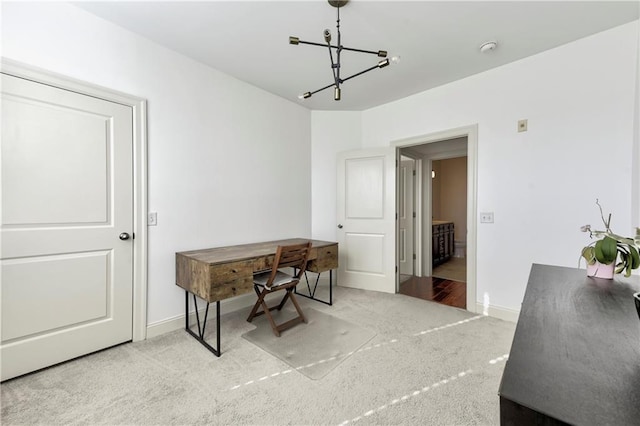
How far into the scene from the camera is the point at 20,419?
1468mm

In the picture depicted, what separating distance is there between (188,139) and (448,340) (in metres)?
2.99

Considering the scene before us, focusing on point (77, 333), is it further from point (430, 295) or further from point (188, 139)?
point (430, 295)

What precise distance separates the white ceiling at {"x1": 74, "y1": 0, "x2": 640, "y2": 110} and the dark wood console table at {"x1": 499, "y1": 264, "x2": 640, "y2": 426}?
204cm

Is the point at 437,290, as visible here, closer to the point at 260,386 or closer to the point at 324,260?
the point at 324,260

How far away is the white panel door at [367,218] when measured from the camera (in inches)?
142

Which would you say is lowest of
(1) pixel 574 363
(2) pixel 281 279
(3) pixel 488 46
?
(2) pixel 281 279

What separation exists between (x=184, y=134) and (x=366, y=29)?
6.12ft

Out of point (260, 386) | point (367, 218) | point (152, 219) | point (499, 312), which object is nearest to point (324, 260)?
point (367, 218)

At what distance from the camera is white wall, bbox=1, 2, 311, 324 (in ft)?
6.31

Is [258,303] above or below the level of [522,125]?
below

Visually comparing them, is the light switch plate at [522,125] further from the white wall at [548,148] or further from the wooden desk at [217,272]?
the wooden desk at [217,272]

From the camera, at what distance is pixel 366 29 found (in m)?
2.17

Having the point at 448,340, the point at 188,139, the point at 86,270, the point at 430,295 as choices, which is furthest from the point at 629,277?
the point at 86,270

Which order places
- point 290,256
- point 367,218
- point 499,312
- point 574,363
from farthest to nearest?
point 367,218, point 499,312, point 290,256, point 574,363
